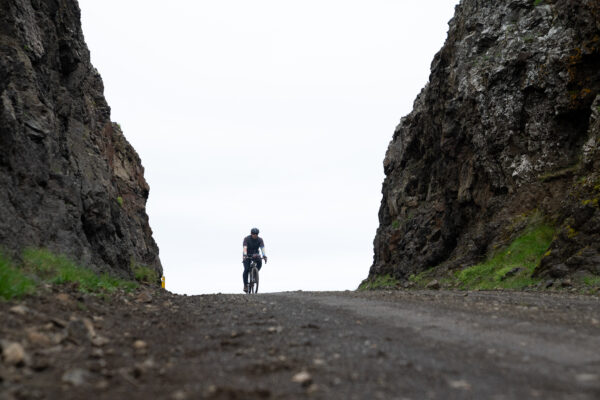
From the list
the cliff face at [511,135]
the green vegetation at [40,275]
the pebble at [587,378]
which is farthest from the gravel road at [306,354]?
the cliff face at [511,135]

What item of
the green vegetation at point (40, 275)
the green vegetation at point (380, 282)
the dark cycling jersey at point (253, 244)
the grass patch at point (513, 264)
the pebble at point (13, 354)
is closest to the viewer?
the pebble at point (13, 354)

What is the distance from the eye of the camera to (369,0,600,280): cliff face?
20.0 m

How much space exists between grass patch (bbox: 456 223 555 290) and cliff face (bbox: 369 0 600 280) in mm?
970

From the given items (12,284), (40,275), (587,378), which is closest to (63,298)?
(12,284)

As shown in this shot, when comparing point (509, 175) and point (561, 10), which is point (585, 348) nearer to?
point (509, 175)

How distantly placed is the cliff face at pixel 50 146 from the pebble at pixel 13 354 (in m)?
6.22

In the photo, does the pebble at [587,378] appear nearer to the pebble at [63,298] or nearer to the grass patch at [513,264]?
the pebble at [63,298]

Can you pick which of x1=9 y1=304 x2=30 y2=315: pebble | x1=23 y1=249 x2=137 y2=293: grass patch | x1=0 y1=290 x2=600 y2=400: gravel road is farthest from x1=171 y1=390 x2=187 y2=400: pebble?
x1=23 y1=249 x2=137 y2=293: grass patch

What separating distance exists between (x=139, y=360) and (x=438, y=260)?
28241 mm

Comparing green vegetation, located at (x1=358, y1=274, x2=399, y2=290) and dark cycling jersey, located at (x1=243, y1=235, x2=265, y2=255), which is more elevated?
dark cycling jersey, located at (x1=243, y1=235, x2=265, y2=255)

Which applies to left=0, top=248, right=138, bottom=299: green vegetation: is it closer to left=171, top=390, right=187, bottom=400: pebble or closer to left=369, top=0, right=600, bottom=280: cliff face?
left=171, top=390, right=187, bottom=400: pebble

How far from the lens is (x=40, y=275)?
33.0 feet

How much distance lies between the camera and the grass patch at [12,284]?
7.05m

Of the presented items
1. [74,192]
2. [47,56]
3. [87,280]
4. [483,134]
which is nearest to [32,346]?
[87,280]
